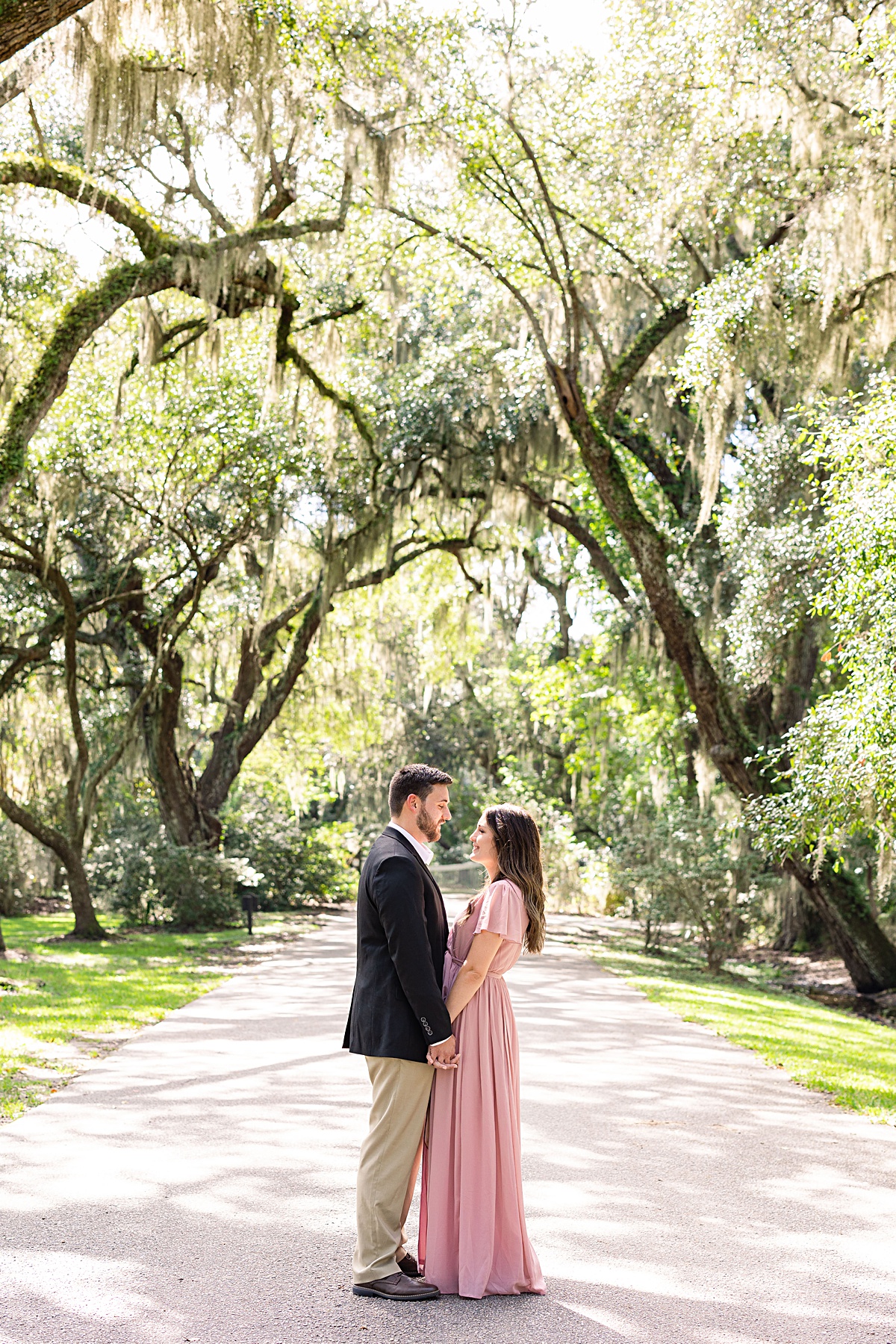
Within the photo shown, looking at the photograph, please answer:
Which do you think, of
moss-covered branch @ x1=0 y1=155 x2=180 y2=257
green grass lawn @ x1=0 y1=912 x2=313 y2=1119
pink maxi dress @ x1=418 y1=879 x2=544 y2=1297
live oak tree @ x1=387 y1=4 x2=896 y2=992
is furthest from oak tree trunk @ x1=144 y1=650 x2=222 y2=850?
pink maxi dress @ x1=418 y1=879 x2=544 y2=1297

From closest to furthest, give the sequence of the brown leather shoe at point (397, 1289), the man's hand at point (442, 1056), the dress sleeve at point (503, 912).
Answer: the brown leather shoe at point (397, 1289) < the man's hand at point (442, 1056) < the dress sleeve at point (503, 912)

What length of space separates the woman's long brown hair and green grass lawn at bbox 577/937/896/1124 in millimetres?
3789

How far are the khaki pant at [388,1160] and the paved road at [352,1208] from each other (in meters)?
0.15

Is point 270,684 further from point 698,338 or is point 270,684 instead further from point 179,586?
point 698,338

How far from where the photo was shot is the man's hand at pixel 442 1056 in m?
4.04

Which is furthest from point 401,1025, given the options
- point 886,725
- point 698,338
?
point 698,338

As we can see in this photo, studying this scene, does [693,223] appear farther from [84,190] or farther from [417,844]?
[417,844]

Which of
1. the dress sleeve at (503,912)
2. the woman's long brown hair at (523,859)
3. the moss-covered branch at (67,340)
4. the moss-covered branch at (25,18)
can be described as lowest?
the dress sleeve at (503,912)

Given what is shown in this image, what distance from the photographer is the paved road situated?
3729mm

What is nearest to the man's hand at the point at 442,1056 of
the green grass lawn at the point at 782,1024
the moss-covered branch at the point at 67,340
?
the green grass lawn at the point at 782,1024

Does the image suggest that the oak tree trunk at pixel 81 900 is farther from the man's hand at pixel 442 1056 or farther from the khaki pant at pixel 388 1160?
the man's hand at pixel 442 1056

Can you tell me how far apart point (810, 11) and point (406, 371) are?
8371 mm

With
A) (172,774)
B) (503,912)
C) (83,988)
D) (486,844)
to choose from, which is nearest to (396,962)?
(503,912)

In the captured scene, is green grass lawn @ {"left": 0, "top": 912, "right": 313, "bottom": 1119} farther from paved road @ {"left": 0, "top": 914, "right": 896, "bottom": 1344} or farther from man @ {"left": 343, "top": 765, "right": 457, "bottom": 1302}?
man @ {"left": 343, "top": 765, "right": 457, "bottom": 1302}
